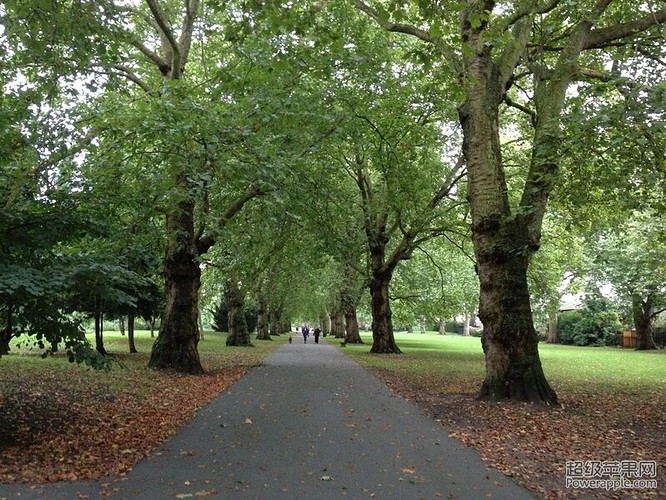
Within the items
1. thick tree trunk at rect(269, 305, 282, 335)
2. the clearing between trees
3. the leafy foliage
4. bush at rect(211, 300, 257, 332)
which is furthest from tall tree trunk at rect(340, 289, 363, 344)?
the clearing between trees

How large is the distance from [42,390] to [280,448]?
6796 millimetres

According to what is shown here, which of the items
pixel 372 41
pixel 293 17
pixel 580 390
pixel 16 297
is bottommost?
pixel 580 390

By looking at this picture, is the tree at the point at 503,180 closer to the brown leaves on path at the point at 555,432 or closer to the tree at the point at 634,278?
the brown leaves on path at the point at 555,432

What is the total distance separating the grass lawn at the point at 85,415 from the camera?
627 cm

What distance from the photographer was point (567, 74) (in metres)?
11.9

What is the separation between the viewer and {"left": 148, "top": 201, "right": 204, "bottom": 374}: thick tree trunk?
16.6m

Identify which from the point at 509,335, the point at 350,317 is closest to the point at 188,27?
the point at 509,335

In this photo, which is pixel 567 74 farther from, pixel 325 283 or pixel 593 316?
pixel 593 316

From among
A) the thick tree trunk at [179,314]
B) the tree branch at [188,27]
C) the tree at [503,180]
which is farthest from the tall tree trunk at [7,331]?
the tree branch at [188,27]

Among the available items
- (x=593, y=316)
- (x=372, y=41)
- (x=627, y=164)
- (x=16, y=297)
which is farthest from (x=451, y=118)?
(x=593, y=316)

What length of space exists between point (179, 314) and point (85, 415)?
7.57 meters

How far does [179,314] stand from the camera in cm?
1678

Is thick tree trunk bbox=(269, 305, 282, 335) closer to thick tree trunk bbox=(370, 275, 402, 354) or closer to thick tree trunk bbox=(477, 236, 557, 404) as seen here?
thick tree trunk bbox=(370, 275, 402, 354)

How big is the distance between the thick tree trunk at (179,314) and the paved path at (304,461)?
6.10 metres
